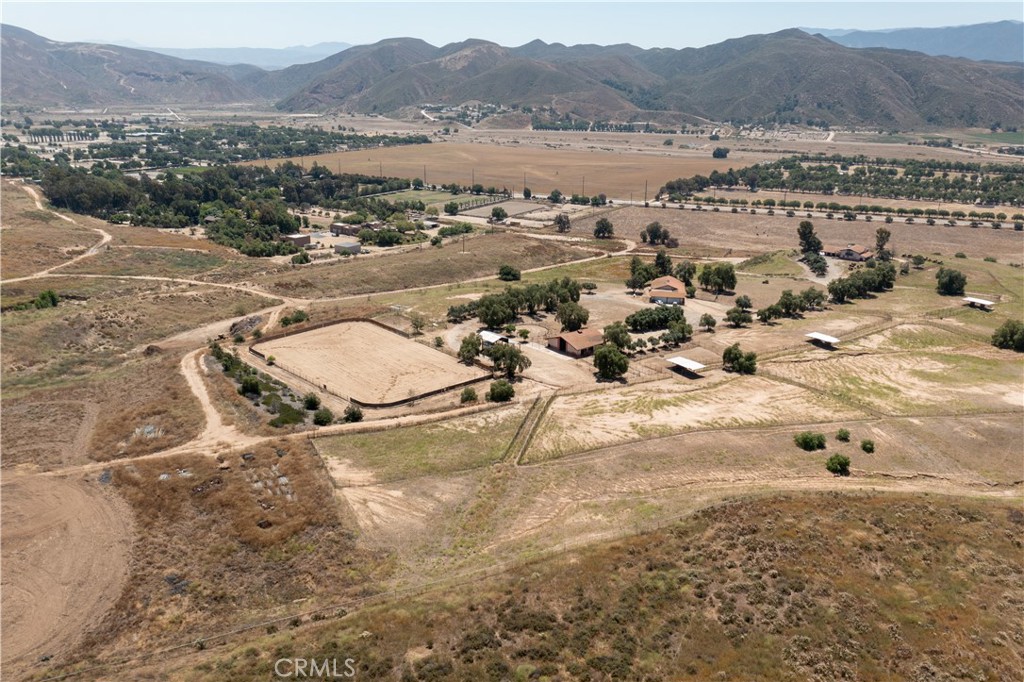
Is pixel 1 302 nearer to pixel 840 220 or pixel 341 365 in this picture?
pixel 341 365

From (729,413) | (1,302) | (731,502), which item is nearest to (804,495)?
(731,502)

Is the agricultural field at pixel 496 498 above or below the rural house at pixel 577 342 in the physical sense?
below

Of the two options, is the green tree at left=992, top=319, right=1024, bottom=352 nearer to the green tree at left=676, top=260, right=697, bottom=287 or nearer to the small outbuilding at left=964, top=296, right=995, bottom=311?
the small outbuilding at left=964, top=296, right=995, bottom=311

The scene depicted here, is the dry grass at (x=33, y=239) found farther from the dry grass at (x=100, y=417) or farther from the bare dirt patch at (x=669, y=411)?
the bare dirt patch at (x=669, y=411)

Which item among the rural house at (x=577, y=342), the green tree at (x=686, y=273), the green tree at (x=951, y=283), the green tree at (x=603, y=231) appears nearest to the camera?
the rural house at (x=577, y=342)

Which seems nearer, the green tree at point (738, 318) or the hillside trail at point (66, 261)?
the green tree at point (738, 318)

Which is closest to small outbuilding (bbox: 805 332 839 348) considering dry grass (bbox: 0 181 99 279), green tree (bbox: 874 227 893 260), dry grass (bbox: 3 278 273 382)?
green tree (bbox: 874 227 893 260)

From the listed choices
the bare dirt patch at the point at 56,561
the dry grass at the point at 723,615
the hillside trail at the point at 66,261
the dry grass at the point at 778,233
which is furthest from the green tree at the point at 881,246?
the hillside trail at the point at 66,261
